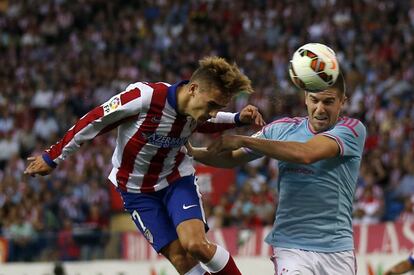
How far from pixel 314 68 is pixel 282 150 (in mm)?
708

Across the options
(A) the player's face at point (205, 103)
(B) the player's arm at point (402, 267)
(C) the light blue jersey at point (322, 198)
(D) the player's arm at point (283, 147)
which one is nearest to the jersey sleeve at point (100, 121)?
(A) the player's face at point (205, 103)

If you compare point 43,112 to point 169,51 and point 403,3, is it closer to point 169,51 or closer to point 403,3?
point 169,51

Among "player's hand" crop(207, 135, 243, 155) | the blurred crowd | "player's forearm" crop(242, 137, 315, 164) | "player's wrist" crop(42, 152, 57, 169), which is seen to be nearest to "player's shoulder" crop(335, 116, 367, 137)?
"player's forearm" crop(242, 137, 315, 164)

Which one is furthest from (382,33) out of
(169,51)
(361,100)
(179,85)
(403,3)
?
(179,85)

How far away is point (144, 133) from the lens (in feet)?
25.2

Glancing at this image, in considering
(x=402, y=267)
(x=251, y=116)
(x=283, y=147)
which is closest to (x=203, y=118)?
(x=251, y=116)

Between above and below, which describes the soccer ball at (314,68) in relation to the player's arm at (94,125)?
above

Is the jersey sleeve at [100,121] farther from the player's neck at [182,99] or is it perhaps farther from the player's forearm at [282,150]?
the player's forearm at [282,150]

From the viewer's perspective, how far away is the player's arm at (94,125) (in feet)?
24.4

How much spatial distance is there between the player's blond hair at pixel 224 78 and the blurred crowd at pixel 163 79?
21.3ft

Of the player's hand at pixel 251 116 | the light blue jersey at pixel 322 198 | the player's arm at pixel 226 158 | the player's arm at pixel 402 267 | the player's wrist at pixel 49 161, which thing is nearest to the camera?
the light blue jersey at pixel 322 198

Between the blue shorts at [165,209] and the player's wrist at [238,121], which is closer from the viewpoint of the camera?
the blue shorts at [165,209]

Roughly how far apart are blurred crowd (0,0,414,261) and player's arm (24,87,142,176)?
6521 mm

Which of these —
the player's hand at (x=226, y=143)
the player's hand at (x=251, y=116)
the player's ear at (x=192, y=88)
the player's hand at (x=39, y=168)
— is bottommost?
the player's hand at (x=39, y=168)
